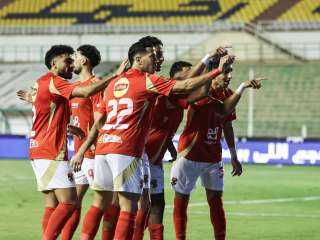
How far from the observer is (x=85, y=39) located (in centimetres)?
5497

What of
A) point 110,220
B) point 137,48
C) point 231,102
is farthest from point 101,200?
point 231,102

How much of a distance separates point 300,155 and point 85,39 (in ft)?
84.1

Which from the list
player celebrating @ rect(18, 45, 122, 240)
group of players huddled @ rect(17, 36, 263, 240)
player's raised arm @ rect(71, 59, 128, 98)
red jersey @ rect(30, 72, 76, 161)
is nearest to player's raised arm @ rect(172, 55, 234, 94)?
group of players huddled @ rect(17, 36, 263, 240)

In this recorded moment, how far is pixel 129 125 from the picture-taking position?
32.4 ft

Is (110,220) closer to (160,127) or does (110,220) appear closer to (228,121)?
(160,127)

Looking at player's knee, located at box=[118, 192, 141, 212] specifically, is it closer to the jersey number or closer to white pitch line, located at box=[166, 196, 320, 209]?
the jersey number

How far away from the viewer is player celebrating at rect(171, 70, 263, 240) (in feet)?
39.8

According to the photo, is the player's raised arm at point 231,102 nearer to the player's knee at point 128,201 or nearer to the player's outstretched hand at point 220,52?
the player's outstretched hand at point 220,52

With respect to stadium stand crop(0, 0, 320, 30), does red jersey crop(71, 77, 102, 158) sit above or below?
below

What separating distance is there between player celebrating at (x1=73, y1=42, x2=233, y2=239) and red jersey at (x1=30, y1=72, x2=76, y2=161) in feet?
2.62

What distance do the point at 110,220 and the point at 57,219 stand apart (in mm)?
655

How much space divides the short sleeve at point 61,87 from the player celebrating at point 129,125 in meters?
0.53

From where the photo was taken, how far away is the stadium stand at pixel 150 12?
5291cm

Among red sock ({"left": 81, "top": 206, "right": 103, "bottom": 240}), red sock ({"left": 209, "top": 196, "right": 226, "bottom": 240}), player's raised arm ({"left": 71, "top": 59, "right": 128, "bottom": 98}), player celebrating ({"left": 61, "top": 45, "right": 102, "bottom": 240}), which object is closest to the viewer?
player's raised arm ({"left": 71, "top": 59, "right": 128, "bottom": 98})
